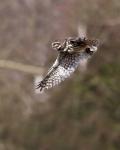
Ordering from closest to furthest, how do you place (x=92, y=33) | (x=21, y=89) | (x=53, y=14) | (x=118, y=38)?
(x=92, y=33), (x=118, y=38), (x=21, y=89), (x=53, y=14)

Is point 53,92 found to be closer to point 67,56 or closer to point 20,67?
point 20,67

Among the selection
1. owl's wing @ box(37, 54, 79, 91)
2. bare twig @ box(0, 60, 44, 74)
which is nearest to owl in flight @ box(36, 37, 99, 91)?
owl's wing @ box(37, 54, 79, 91)

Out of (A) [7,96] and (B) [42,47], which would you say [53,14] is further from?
(A) [7,96]

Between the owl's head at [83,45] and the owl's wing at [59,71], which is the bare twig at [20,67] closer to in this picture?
the owl's wing at [59,71]

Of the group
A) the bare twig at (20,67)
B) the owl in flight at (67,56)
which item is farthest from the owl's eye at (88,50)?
the bare twig at (20,67)

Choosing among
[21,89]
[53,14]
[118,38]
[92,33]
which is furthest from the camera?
[53,14]

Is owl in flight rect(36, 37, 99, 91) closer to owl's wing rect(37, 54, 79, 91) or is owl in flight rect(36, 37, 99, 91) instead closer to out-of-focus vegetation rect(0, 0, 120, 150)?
owl's wing rect(37, 54, 79, 91)

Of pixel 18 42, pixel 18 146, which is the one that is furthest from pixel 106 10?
pixel 18 146
